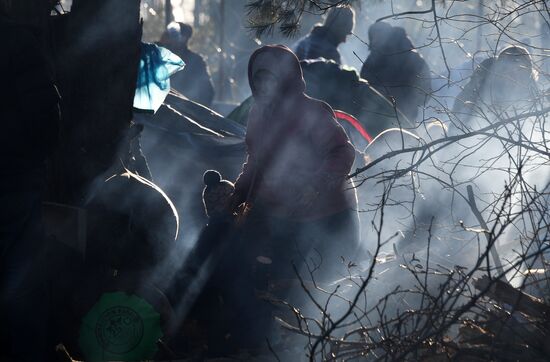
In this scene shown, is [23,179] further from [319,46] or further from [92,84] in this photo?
[319,46]

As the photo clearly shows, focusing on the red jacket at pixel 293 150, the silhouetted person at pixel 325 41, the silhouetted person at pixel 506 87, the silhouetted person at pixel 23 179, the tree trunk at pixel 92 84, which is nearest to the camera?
the silhouetted person at pixel 506 87

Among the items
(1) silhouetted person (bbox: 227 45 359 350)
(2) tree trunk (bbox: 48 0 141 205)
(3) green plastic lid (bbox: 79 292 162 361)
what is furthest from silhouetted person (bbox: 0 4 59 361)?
(1) silhouetted person (bbox: 227 45 359 350)

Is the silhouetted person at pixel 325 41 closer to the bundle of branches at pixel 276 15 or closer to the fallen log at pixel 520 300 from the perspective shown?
the bundle of branches at pixel 276 15

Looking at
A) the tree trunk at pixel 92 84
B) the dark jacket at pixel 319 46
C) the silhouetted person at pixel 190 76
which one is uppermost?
the dark jacket at pixel 319 46

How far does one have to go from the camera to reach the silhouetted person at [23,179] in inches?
170

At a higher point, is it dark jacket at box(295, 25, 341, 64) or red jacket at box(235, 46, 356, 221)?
dark jacket at box(295, 25, 341, 64)

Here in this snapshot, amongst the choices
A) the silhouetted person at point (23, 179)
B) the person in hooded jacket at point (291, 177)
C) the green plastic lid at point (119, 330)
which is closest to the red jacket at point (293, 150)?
the person in hooded jacket at point (291, 177)

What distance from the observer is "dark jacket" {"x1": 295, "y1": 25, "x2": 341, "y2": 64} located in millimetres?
10039

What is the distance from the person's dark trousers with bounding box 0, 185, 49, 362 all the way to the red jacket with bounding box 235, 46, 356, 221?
5.91 feet

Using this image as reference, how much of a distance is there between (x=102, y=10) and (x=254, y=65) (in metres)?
1.13

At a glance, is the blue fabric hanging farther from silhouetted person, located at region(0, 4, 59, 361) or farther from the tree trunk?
silhouetted person, located at region(0, 4, 59, 361)

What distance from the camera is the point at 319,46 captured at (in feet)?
33.0

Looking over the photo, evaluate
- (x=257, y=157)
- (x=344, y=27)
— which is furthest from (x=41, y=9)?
(x=344, y=27)

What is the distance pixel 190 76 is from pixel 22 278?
7.32m
